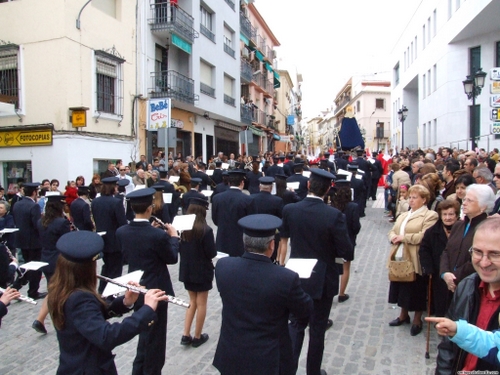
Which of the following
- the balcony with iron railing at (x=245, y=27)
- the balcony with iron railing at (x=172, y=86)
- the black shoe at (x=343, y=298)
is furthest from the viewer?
the balcony with iron railing at (x=245, y=27)

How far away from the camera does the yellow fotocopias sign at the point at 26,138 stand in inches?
549

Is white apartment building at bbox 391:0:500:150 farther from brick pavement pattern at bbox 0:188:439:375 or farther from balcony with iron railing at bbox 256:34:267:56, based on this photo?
brick pavement pattern at bbox 0:188:439:375

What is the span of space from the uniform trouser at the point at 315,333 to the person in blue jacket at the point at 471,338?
1.91 meters

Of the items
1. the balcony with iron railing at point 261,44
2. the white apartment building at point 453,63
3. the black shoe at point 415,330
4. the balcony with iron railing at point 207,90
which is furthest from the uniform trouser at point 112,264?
the balcony with iron railing at point 261,44

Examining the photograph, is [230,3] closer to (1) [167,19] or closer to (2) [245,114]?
(2) [245,114]

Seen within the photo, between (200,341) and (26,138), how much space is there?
39.8 ft

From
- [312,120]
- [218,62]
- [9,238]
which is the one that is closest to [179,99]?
[218,62]

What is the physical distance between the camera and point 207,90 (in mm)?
23984

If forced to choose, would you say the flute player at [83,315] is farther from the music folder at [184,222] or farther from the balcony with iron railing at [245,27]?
the balcony with iron railing at [245,27]

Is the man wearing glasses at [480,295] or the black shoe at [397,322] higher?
the man wearing glasses at [480,295]

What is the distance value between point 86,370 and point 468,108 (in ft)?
92.3

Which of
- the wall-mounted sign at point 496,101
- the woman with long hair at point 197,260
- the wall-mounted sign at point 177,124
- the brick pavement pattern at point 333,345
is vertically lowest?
the brick pavement pattern at point 333,345

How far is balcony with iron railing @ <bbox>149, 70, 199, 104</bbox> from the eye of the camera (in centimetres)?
1828

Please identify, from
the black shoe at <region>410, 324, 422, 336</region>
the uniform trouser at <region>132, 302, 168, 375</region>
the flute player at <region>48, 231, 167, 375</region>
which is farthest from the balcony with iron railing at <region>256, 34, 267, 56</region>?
the flute player at <region>48, 231, 167, 375</region>
